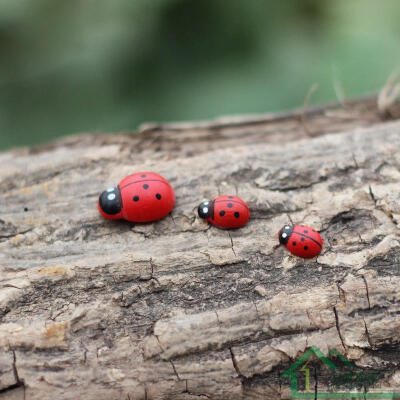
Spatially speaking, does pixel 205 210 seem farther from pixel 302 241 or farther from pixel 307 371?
pixel 307 371

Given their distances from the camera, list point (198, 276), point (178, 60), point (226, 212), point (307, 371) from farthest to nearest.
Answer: point (178, 60), point (226, 212), point (198, 276), point (307, 371)

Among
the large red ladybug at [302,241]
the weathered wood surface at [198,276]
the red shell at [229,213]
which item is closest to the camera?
the weathered wood surface at [198,276]

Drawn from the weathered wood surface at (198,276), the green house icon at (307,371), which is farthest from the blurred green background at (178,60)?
the green house icon at (307,371)

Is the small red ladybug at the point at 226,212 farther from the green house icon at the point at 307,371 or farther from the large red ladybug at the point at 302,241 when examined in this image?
the green house icon at the point at 307,371

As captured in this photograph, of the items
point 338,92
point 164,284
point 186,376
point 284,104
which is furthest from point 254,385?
point 284,104

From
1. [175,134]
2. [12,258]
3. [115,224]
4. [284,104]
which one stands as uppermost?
[284,104]

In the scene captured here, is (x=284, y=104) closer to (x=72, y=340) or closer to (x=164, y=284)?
(x=164, y=284)

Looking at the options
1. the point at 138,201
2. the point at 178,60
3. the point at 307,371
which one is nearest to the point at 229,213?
the point at 138,201
